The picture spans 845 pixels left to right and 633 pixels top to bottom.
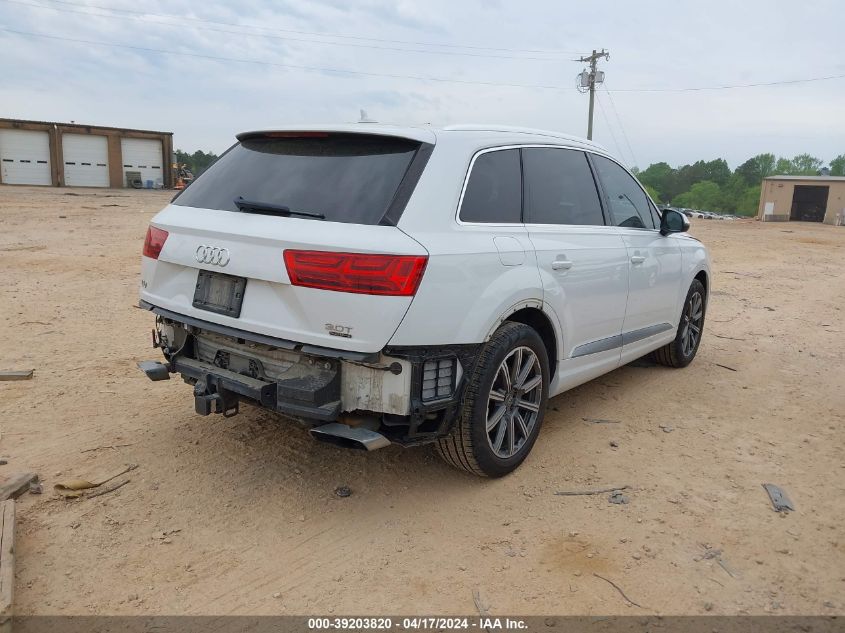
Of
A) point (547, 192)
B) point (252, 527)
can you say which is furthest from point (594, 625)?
point (547, 192)

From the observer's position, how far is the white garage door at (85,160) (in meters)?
38.9

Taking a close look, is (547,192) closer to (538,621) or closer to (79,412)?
(538,621)

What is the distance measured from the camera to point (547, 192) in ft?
13.7

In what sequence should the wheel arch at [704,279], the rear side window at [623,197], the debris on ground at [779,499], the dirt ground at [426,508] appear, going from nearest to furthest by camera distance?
the dirt ground at [426,508] < the debris on ground at [779,499] < the rear side window at [623,197] < the wheel arch at [704,279]

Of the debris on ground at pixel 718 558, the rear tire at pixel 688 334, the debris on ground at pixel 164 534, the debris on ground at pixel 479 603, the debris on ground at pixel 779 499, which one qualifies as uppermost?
the rear tire at pixel 688 334

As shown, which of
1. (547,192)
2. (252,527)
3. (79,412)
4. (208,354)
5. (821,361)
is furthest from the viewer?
(821,361)

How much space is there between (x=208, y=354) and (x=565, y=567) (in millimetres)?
2125

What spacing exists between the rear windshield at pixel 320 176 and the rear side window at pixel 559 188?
94cm

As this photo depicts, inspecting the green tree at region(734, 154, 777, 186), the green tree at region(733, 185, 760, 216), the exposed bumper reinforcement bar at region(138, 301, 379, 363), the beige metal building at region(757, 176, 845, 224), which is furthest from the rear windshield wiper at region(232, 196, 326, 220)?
the green tree at region(734, 154, 777, 186)

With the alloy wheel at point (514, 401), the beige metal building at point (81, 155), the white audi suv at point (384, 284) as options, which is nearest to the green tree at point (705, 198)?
the beige metal building at point (81, 155)

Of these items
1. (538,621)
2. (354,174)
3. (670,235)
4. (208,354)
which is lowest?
(538,621)

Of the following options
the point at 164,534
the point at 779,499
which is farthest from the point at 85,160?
the point at 779,499

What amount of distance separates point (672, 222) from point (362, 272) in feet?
10.7

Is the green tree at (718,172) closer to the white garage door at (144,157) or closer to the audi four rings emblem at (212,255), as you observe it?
the white garage door at (144,157)
